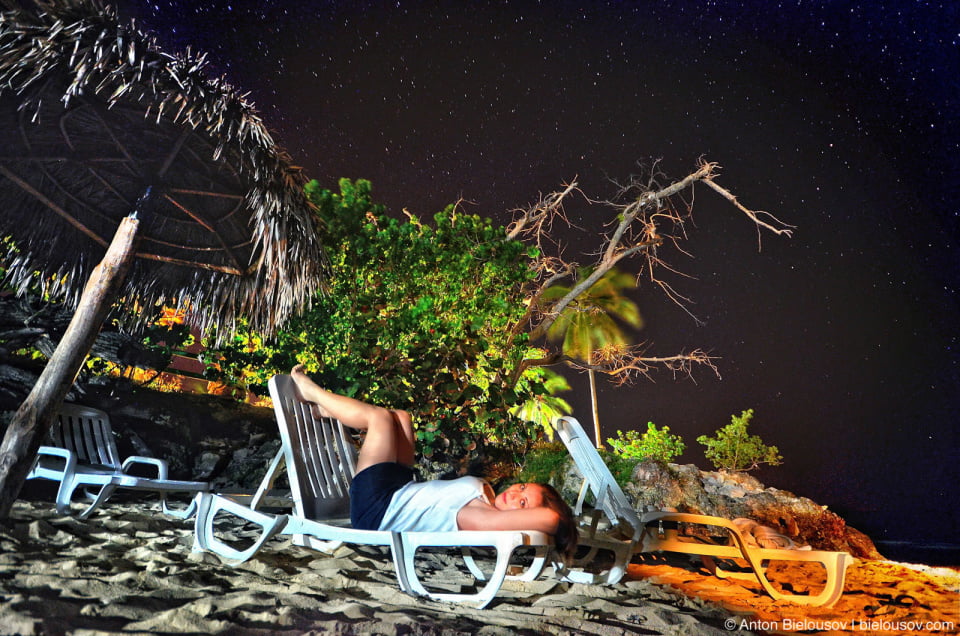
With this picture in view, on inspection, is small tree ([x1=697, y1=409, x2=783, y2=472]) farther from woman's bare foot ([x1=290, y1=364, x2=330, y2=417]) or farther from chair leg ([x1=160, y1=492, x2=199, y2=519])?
woman's bare foot ([x1=290, y1=364, x2=330, y2=417])

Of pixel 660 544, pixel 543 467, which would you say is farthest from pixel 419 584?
pixel 543 467

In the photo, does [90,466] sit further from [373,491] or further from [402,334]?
[402,334]

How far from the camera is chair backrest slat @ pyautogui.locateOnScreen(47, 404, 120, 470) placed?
15.5 feet

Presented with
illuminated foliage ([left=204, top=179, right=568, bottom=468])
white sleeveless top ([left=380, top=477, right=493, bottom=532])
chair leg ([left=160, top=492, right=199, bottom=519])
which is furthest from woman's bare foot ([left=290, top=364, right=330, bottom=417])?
illuminated foliage ([left=204, top=179, right=568, bottom=468])

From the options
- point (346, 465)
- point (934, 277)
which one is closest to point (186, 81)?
point (346, 465)

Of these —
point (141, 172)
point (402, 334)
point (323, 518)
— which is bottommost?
point (323, 518)

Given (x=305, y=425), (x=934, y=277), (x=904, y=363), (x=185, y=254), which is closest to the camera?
(x=305, y=425)

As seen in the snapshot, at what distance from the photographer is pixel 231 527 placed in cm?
423

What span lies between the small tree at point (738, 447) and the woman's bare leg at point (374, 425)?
20.2 meters

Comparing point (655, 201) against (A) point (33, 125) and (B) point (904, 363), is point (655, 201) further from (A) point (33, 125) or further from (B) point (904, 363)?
(B) point (904, 363)

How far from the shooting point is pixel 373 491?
2.88m

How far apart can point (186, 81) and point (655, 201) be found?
8693 millimetres

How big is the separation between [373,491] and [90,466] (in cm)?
285

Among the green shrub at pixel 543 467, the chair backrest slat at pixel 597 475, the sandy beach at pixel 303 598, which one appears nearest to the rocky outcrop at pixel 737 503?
the green shrub at pixel 543 467
